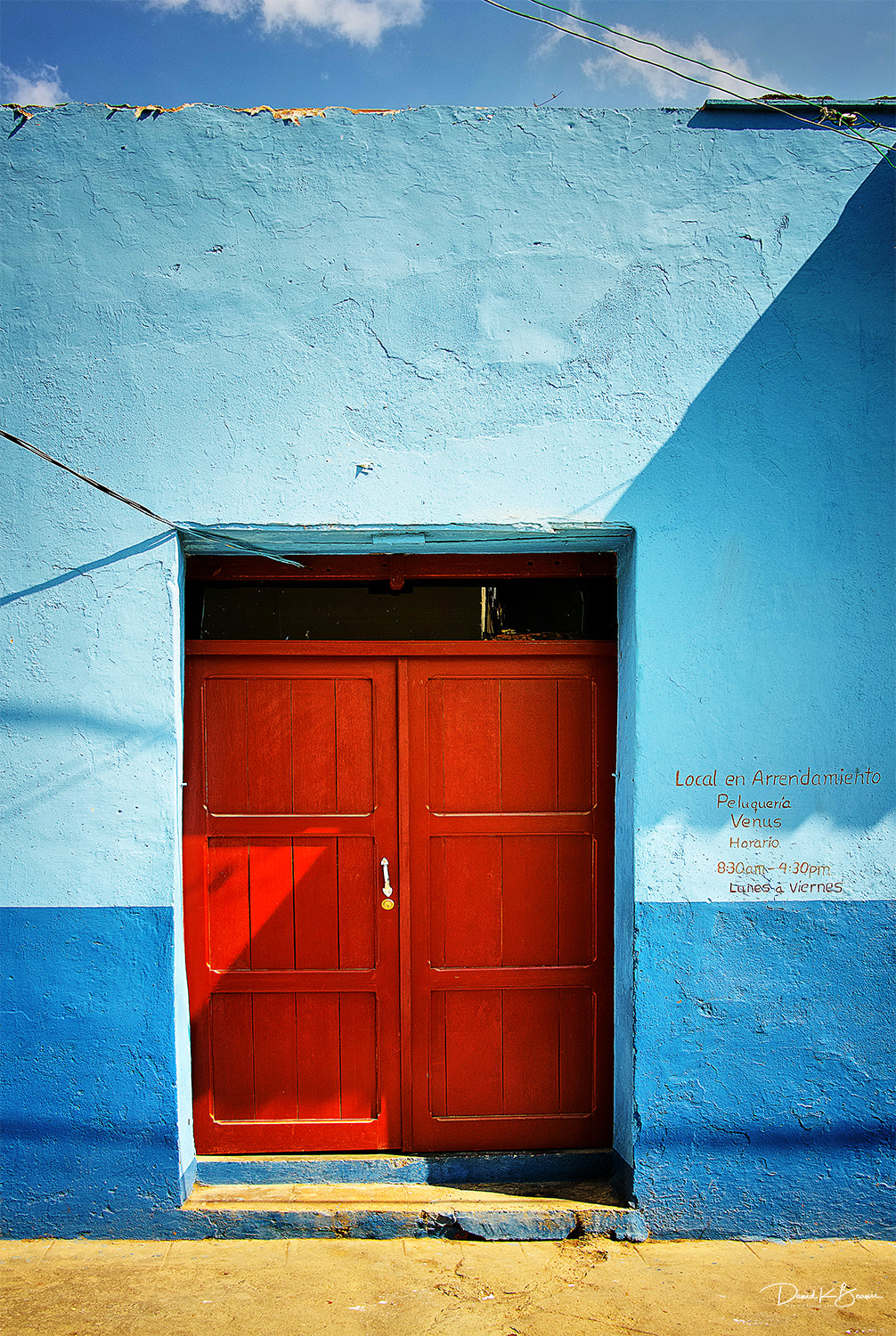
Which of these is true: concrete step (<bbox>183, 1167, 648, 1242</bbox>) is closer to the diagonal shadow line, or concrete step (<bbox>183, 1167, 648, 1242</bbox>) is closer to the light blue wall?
the light blue wall

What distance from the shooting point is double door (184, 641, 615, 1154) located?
3467 millimetres

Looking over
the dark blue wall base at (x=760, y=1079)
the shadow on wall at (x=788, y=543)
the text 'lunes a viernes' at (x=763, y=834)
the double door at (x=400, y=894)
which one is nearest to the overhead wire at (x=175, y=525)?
the double door at (x=400, y=894)

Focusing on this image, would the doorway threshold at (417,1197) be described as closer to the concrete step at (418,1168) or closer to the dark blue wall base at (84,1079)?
the concrete step at (418,1168)

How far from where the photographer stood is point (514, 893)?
3549mm

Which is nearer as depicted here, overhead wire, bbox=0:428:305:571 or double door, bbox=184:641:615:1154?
overhead wire, bbox=0:428:305:571

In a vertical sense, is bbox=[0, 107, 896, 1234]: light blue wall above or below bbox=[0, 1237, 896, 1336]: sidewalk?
above

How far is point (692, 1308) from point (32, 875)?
110 inches

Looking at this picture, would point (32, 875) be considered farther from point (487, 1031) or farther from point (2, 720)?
point (487, 1031)

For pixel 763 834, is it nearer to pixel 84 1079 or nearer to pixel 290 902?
pixel 290 902

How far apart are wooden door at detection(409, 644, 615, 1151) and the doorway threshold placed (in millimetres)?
109

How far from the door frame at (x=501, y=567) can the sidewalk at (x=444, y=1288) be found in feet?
1.14

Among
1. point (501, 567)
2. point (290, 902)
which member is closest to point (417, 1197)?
point (290, 902)

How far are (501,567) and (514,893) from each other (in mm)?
1387
